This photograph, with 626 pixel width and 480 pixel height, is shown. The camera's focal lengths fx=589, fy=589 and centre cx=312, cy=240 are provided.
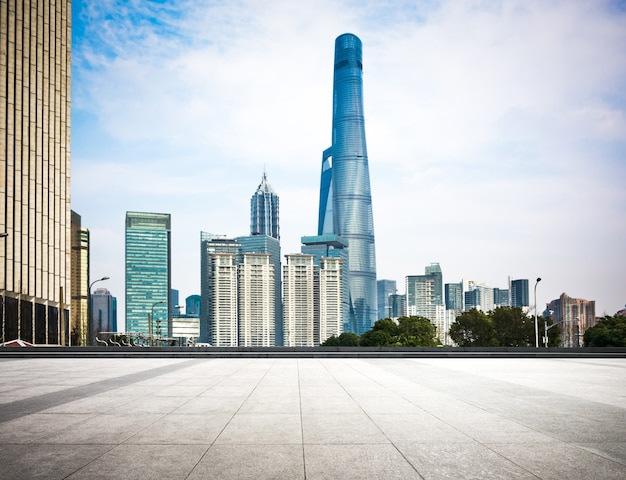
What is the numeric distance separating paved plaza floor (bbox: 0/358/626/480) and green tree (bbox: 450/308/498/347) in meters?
70.3

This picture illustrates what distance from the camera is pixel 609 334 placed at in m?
82.2

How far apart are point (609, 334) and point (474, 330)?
717 inches

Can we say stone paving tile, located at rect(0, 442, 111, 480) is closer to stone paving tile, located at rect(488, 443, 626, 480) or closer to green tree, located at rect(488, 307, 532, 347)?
stone paving tile, located at rect(488, 443, 626, 480)

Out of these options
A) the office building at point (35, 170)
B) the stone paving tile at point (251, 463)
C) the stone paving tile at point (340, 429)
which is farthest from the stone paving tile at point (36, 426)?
the office building at point (35, 170)

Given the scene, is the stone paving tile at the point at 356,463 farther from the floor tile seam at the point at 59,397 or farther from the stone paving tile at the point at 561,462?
the floor tile seam at the point at 59,397

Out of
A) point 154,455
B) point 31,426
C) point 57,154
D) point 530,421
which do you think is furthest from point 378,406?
point 57,154

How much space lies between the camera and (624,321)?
87.9m

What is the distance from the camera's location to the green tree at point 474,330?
280 ft

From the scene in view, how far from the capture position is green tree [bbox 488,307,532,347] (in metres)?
84.9

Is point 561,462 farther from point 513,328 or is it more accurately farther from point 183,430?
point 513,328

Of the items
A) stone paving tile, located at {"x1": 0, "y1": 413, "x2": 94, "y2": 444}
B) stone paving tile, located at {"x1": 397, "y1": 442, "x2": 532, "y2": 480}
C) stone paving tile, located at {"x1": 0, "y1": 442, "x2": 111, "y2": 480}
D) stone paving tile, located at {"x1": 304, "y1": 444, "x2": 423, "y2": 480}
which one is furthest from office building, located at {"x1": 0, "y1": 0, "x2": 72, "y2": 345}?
stone paving tile, located at {"x1": 397, "y1": 442, "x2": 532, "y2": 480}

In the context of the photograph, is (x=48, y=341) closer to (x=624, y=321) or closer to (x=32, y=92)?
(x=32, y=92)

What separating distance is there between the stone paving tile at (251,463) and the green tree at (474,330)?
264 feet

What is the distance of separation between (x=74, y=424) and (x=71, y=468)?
10.7 feet
